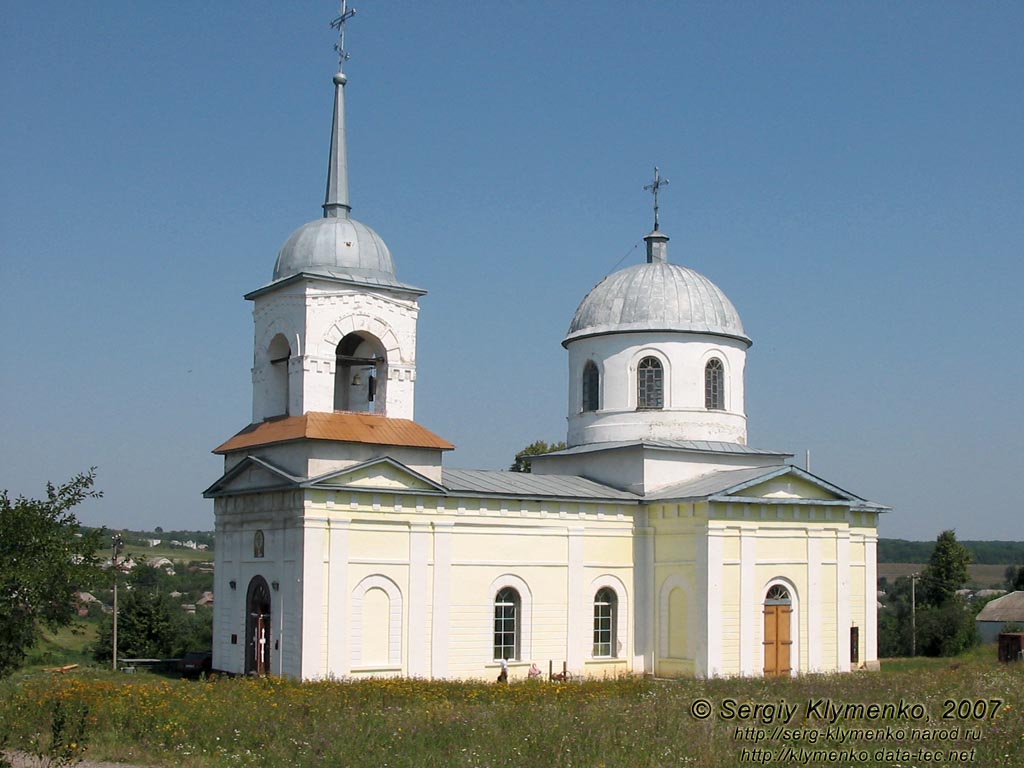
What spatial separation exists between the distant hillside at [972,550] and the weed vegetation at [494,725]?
136 meters

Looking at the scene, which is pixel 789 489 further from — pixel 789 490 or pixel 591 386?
pixel 591 386

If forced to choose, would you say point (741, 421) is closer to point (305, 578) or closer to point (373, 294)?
point (373, 294)

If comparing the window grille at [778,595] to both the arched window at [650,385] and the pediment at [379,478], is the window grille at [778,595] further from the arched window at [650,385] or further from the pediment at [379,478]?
the pediment at [379,478]

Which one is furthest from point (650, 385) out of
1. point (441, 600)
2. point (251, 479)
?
point (251, 479)

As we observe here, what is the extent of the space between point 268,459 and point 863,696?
12081mm

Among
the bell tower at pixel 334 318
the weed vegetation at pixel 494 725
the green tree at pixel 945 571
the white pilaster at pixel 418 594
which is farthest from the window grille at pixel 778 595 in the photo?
the green tree at pixel 945 571

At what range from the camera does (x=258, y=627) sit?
24281 millimetres

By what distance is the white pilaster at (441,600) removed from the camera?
24.3 metres

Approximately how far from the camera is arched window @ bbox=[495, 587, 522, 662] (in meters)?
25.6

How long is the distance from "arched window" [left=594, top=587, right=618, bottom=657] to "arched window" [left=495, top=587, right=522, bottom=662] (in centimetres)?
216

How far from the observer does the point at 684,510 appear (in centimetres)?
2686

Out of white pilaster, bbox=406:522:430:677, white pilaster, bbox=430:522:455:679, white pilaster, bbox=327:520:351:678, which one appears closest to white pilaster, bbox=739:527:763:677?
white pilaster, bbox=430:522:455:679

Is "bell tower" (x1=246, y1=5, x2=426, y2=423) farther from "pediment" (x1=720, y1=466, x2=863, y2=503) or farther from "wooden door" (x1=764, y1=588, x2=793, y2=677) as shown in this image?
"wooden door" (x1=764, y1=588, x2=793, y2=677)

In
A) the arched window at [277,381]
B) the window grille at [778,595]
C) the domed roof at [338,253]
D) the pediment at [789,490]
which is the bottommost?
the window grille at [778,595]
